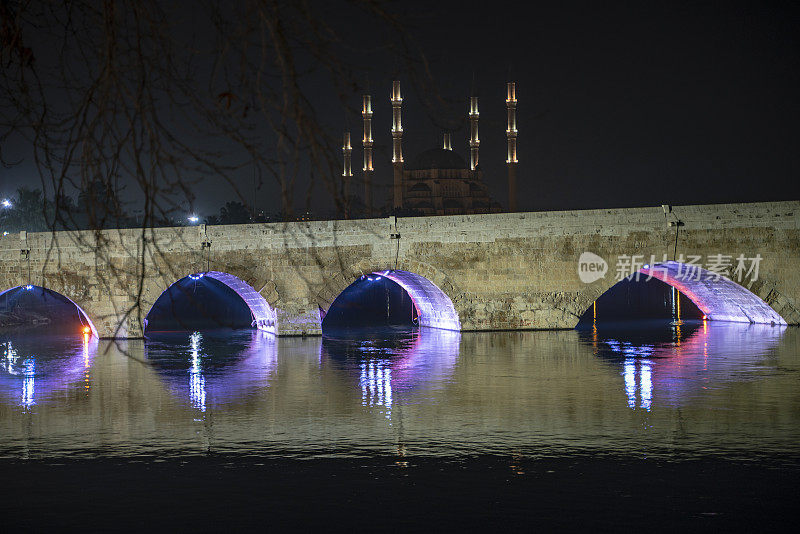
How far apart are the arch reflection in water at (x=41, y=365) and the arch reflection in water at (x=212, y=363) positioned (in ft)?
5.01

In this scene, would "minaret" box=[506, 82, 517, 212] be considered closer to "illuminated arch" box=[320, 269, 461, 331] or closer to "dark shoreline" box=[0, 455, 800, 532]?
"illuminated arch" box=[320, 269, 461, 331]

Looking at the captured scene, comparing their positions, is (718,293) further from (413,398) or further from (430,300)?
(413,398)

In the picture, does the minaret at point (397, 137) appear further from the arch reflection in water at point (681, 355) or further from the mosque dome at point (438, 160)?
the arch reflection in water at point (681, 355)

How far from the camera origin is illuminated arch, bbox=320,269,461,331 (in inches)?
998

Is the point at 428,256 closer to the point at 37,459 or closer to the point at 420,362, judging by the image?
the point at 420,362

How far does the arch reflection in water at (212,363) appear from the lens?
48.8 feet

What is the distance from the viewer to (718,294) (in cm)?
2836

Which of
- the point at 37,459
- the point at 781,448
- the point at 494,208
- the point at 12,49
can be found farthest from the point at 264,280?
the point at 494,208

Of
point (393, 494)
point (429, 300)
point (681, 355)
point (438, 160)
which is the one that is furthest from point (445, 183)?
point (393, 494)

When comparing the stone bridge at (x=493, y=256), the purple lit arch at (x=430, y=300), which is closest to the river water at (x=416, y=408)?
the stone bridge at (x=493, y=256)

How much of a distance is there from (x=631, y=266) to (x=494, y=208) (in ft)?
130

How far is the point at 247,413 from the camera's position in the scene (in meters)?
12.6

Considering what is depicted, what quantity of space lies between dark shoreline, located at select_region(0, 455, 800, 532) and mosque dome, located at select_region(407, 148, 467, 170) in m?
56.7

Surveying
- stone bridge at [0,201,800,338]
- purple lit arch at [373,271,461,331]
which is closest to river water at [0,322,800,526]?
stone bridge at [0,201,800,338]
